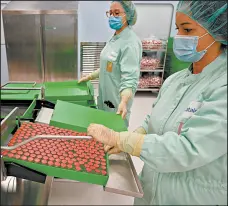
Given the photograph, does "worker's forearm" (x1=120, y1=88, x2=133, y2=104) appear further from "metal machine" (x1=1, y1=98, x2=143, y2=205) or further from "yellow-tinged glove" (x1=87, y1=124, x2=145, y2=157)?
"yellow-tinged glove" (x1=87, y1=124, x2=145, y2=157)

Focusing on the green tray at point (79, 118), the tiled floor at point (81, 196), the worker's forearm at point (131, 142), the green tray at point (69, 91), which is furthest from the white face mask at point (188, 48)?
the tiled floor at point (81, 196)

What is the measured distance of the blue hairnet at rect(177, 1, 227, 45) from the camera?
831mm

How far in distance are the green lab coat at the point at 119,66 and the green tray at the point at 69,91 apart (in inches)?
7.5

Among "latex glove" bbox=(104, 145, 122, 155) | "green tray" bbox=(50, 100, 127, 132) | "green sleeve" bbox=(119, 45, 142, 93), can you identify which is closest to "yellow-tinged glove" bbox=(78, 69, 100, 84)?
"green sleeve" bbox=(119, 45, 142, 93)

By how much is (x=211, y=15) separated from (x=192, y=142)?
0.49m

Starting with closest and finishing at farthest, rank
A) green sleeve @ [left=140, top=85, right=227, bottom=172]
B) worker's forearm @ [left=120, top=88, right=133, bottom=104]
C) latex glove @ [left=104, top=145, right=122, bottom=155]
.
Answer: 1. green sleeve @ [left=140, top=85, right=227, bottom=172]
2. latex glove @ [left=104, top=145, right=122, bottom=155]
3. worker's forearm @ [left=120, top=88, right=133, bottom=104]

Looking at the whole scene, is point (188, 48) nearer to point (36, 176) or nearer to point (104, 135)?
point (104, 135)

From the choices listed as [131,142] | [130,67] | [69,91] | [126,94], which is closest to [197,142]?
[131,142]

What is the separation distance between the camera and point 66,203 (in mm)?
2000

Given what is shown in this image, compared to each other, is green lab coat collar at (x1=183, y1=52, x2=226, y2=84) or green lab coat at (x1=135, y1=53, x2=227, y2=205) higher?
green lab coat collar at (x1=183, y1=52, x2=226, y2=84)

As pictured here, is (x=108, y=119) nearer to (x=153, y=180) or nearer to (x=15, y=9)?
(x=153, y=180)

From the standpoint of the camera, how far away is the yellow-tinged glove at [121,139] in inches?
35.0

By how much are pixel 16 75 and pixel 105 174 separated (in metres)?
3.85

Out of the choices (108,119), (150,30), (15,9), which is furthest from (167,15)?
(108,119)
